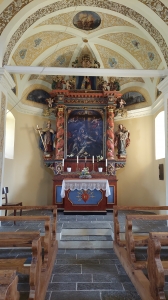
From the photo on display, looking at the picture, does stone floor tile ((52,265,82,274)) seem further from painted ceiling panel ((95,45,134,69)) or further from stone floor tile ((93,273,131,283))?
painted ceiling panel ((95,45,134,69))

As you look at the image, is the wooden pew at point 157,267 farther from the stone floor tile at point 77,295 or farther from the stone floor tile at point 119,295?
the stone floor tile at point 77,295

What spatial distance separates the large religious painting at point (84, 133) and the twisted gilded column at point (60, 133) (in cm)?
34

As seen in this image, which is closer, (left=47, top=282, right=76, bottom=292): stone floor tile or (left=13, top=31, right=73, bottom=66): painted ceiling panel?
(left=47, top=282, right=76, bottom=292): stone floor tile

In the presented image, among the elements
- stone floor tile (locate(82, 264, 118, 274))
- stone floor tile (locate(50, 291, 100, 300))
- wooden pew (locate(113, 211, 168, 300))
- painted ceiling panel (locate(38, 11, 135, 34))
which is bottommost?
stone floor tile (locate(50, 291, 100, 300))

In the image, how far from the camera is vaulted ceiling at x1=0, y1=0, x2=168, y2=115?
236 inches

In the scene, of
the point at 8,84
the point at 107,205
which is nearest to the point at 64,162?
the point at 107,205

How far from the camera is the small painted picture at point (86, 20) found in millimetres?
7295

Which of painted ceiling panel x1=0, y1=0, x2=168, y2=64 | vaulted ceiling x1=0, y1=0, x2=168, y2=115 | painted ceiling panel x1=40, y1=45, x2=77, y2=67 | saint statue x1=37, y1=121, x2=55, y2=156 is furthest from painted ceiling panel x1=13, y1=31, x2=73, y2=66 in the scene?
saint statue x1=37, y1=121, x2=55, y2=156

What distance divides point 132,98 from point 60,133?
3524 millimetres

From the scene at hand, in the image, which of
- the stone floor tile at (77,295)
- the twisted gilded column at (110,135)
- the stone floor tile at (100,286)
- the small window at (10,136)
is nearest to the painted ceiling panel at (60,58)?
the small window at (10,136)

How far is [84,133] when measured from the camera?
9.22m

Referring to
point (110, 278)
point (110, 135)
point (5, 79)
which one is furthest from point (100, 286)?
point (110, 135)

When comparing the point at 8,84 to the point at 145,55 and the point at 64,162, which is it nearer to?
the point at 64,162

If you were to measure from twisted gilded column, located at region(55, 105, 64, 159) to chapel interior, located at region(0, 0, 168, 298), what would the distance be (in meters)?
0.03
